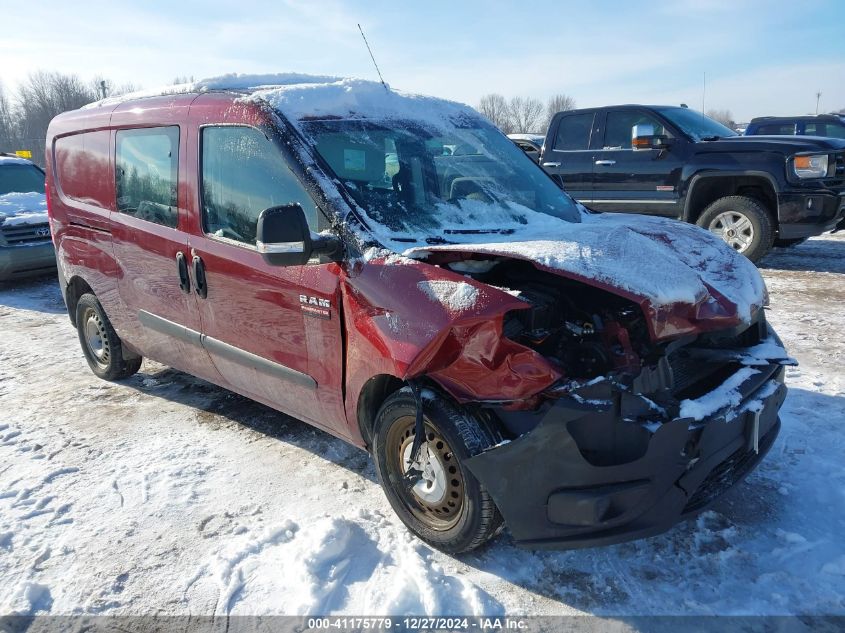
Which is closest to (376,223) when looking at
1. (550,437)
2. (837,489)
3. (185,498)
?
(550,437)

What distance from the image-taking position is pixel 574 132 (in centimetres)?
912

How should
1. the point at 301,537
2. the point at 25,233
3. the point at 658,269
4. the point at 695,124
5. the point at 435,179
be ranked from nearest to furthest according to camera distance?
1. the point at 658,269
2. the point at 301,537
3. the point at 435,179
4. the point at 695,124
5. the point at 25,233

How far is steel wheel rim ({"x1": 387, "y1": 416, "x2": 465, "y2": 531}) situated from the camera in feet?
8.62

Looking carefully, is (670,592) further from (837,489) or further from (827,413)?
(827,413)

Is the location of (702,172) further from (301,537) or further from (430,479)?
(301,537)

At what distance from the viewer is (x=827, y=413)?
12.6ft

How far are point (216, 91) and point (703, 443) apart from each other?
3.08m

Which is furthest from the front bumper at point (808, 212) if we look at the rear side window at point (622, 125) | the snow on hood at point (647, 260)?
the snow on hood at point (647, 260)

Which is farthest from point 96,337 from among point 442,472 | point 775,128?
point 775,128

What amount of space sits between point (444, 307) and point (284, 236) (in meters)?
0.74

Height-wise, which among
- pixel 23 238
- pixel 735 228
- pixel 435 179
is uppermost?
pixel 435 179

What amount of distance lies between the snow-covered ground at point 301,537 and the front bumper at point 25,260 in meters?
5.06

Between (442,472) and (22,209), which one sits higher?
(22,209)

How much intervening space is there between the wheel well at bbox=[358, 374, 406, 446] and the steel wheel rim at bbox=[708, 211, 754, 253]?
236 inches
